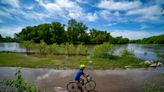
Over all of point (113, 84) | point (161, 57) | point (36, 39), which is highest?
point (36, 39)

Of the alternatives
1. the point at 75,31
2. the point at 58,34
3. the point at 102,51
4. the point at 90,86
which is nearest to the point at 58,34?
the point at 58,34

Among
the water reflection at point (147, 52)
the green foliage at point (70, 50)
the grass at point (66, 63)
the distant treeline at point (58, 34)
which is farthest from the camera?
the distant treeline at point (58, 34)

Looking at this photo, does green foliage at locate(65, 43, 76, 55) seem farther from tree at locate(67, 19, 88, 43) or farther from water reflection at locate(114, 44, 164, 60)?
tree at locate(67, 19, 88, 43)

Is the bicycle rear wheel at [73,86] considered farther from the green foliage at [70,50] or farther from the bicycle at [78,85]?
the green foliage at [70,50]

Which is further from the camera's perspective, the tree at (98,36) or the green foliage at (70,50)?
the tree at (98,36)

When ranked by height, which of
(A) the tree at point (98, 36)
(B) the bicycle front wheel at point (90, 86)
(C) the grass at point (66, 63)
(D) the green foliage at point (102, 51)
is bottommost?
(B) the bicycle front wheel at point (90, 86)

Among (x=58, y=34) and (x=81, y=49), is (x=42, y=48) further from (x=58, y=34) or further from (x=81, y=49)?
(x=58, y=34)

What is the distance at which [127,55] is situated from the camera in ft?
89.4

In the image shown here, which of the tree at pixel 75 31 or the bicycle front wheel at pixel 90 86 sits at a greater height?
the tree at pixel 75 31

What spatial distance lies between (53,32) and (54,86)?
6738 cm

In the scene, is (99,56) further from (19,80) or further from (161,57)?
(19,80)

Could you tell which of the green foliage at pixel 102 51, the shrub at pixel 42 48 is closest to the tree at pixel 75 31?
the shrub at pixel 42 48

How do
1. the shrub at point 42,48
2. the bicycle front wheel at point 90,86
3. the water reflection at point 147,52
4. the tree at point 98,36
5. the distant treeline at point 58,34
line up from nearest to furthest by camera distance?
the bicycle front wheel at point 90,86 → the water reflection at point 147,52 → the shrub at point 42,48 → the distant treeline at point 58,34 → the tree at point 98,36

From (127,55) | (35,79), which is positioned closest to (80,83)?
(35,79)
